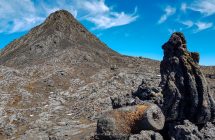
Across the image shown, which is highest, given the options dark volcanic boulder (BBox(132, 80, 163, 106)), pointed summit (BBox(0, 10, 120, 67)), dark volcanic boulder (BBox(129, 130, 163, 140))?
pointed summit (BBox(0, 10, 120, 67))

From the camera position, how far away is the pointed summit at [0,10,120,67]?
7456cm

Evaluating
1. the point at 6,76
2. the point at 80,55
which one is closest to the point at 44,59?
the point at 80,55

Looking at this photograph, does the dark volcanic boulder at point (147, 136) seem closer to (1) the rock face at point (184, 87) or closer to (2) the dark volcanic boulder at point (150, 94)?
(1) the rock face at point (184, 87)

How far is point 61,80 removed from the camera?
61781mm

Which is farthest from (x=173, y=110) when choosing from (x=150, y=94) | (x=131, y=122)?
(x=150, y=94)

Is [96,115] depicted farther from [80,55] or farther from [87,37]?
[87,37]

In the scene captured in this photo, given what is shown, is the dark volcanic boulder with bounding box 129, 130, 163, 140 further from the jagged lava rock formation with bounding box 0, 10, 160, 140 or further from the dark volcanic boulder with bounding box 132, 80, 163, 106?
the jagged lava rock formation with bounding box 0, 10, 160, 140

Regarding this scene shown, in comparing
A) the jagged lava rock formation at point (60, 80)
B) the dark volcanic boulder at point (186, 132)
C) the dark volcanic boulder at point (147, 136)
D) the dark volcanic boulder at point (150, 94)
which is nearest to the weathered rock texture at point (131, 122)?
the dark volcanic boulder at point (147, 136)

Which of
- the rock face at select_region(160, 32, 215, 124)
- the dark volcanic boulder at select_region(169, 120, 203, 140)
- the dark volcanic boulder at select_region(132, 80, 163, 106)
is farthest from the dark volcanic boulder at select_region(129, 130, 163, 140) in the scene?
the dark volcanic boulder at select_region(132, 80, 163, 106)

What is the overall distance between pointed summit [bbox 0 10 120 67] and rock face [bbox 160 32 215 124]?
42.2 m

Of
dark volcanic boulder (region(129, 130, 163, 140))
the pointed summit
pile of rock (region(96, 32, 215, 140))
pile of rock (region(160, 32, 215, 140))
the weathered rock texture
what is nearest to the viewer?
dark volcanic boulder (region(129, 130, 163, 140))

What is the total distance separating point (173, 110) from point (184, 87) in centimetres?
196

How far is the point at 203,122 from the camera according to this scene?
2833 centimetres

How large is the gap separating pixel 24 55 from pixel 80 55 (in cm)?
1260
